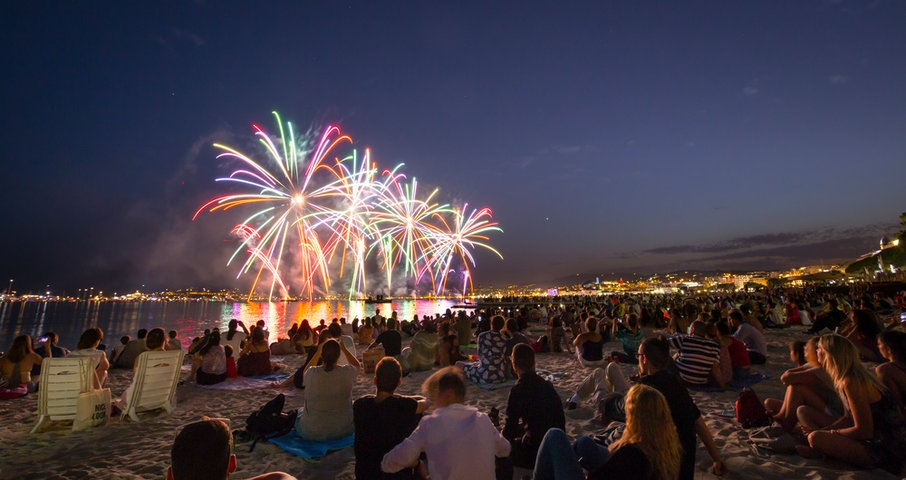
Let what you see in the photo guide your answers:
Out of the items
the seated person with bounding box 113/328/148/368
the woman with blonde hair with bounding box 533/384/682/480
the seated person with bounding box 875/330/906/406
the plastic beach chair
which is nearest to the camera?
the woman with blonde hair with bounding box 533/384/682/480

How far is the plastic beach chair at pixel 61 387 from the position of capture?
6.46m

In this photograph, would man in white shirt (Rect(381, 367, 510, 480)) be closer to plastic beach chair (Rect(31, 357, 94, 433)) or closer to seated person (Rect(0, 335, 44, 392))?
plastic beach chair (Rect(31, 357, 94, 433))

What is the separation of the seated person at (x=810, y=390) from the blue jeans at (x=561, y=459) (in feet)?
9.96

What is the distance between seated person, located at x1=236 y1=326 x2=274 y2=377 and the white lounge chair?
3259 millimetres

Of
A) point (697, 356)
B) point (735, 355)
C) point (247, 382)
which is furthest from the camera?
point (247, 382)

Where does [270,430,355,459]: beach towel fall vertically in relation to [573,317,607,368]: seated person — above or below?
below

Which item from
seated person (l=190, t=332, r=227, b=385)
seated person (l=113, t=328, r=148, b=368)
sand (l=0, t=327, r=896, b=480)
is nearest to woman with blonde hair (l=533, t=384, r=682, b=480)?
sand (l=0, t=327, r=896, b=480)

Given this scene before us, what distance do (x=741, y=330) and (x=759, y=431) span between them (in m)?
6.23

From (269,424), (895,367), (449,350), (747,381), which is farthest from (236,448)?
(747,381)

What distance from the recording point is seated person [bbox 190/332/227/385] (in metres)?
9.80

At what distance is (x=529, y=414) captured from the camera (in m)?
4.05

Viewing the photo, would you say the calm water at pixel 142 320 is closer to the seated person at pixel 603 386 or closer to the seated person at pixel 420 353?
the seated person at pixel 420 353

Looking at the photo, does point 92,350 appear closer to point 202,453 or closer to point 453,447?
point 202,453

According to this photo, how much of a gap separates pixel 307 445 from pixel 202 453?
165 inches
